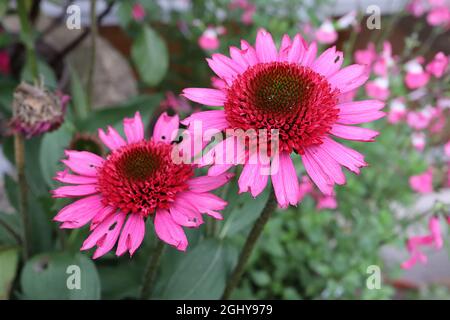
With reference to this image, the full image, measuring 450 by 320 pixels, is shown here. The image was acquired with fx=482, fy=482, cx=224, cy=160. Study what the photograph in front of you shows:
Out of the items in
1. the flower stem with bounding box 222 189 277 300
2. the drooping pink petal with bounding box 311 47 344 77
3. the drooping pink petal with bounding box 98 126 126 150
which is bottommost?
the flower stem with bounding box 222 189 277 300

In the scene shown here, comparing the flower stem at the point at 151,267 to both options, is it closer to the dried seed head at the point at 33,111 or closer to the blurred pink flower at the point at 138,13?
the dried seed head at the point at 33,111

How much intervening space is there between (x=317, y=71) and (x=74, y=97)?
2.22ft

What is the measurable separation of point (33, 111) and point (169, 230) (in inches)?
11.2

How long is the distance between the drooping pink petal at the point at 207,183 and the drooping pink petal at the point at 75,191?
0.32 ft

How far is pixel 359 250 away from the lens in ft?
3.12

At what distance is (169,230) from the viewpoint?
1.41 ft

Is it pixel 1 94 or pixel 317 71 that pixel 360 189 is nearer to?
pixel 317 71

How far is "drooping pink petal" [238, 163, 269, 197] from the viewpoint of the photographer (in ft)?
1.29

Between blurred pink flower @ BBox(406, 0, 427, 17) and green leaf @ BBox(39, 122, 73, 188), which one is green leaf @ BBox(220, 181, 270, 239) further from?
blurred pink flower @ BBox(406, 0, 427, 17)

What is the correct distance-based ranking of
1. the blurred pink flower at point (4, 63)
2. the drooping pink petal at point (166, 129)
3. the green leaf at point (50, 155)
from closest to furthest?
the drooping pink petal at point (166, 129)
the green leaf at point (50, 155)
the blurred pink flower at point (4, 63)

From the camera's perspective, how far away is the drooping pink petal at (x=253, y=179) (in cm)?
39

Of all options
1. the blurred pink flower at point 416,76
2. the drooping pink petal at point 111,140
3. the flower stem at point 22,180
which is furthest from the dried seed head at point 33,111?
the blurred pink flower at point 416,76

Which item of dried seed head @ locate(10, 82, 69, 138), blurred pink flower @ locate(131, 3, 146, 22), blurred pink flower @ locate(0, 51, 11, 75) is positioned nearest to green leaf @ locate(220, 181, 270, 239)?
dried seed head @ locate(10, 82, 69, 138)
